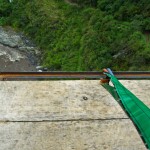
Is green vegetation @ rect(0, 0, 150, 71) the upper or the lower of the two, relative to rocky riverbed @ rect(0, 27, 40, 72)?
upper

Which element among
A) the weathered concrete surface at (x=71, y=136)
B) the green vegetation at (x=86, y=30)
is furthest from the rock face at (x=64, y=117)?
the green vegetation at (x=86, y=30)

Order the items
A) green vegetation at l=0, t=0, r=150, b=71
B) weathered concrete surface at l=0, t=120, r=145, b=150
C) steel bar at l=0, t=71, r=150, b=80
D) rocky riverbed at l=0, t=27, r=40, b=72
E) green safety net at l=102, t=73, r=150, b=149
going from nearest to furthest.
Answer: green safety net at l=102, t=73, r=150, b=149, weathered concrete surface at l=0, t=120, r=145, b=150, steel bar at l=0, t=71, r=150, b=80, green vegetation at l=0, t=0, r=150, b=71, rocky riverbed at l=0, t=27, r=40, b=72

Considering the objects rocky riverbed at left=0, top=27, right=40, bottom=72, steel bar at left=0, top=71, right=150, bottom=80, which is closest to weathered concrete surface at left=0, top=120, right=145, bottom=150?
steel bar at left=0, top=71, right=150, bottom=80

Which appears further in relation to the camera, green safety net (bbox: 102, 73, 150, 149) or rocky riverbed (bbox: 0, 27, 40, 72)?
rocky riverbed (bbox: 0, 27, 40, 72)

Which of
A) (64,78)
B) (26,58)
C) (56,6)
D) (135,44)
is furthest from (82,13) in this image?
(64,78)

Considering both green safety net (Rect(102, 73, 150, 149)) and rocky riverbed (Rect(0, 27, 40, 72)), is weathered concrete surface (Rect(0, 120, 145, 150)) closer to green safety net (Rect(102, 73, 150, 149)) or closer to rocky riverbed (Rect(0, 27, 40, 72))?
green safety net (Rect(102, 73, 150, 149))

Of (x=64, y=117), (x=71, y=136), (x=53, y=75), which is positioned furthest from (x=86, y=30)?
(x=71, y=136)
